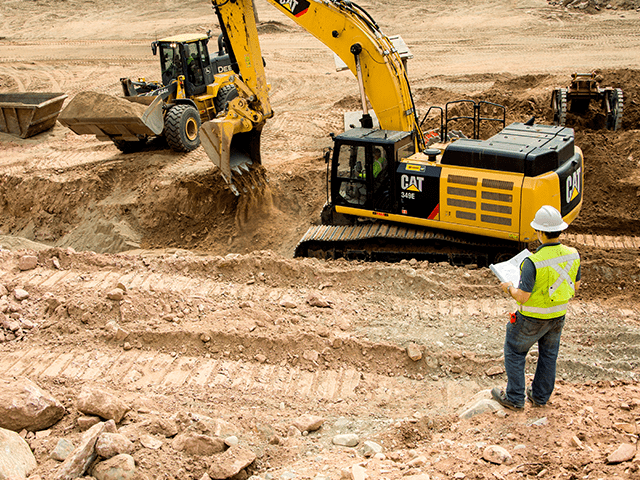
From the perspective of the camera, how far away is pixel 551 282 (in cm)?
444

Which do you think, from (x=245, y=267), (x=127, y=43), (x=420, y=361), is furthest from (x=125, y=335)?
(x=127, y=43)

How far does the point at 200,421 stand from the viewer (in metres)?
4.66

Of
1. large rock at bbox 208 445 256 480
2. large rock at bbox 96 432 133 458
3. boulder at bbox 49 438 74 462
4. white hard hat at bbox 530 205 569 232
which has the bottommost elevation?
large rock at bbox 208 445 256 480

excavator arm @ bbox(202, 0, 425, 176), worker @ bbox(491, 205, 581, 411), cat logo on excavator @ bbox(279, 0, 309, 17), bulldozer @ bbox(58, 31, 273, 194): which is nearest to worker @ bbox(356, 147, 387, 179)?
excavator arm @ bbox(202, 0, 425, 176)

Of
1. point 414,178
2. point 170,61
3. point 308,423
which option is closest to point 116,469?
point 308,423

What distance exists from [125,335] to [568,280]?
14.3 feet

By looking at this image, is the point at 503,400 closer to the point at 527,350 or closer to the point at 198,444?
the point at 527,350

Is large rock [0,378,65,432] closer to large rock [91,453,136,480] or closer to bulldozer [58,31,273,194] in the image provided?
large rock [91,453,136,480]

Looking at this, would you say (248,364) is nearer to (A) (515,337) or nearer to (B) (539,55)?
(A) (515,337)

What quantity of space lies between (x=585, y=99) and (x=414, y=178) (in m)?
7.72

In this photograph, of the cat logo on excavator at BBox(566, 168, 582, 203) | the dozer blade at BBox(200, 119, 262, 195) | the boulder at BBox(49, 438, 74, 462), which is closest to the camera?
the boulder at BBox(49, 438, 74, 462)

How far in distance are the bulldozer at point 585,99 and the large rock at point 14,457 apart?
12.1m

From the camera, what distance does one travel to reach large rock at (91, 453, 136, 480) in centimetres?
400

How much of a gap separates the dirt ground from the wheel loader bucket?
297 mm
